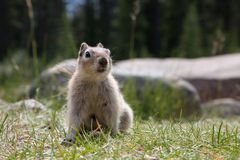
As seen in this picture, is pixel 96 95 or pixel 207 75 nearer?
pixel 96 95

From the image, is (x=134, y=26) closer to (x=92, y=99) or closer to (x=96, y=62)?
(x=92, y=99)

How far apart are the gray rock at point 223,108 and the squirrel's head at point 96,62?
4288 mm

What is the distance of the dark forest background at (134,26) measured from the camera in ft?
62.0

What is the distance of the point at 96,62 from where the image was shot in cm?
450

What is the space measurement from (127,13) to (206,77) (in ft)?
38.8

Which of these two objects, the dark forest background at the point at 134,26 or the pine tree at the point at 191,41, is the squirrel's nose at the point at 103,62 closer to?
the dark forest background at the point at 134,26

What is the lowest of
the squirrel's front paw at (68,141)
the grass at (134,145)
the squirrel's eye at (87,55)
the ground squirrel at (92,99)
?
the squirrel's front paw at (68,141)

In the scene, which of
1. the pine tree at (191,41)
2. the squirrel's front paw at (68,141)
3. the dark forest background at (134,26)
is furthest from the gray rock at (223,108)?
the pine tree at (191,41)

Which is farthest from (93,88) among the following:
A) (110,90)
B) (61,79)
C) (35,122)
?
(61,79)

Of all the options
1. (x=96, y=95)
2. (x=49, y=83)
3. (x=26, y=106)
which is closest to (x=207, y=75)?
(x=49, y=83)

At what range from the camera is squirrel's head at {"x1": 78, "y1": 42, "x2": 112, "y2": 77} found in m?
4.46

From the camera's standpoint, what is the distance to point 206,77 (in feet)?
35.1

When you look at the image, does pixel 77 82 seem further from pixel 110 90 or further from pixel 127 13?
pixel 127 13

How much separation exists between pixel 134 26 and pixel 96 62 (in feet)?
40.9
